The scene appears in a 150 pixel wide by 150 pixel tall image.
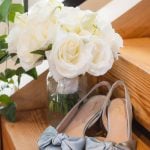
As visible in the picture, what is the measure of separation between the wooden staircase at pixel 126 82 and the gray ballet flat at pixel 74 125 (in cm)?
7

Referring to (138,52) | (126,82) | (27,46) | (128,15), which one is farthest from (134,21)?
(27,46)

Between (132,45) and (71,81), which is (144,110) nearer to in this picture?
(71,81)

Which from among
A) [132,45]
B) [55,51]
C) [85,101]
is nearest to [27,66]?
[55,51]

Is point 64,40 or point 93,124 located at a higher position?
point 64,40

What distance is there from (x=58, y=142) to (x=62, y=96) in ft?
0.44

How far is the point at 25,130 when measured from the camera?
0.80 metres

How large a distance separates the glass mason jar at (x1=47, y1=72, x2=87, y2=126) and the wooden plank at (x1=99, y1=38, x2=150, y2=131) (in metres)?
0.09

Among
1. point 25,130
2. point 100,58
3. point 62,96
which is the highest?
point 100,58

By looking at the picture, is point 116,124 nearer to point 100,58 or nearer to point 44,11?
point 100,58

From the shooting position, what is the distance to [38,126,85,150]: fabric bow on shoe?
0.61 m

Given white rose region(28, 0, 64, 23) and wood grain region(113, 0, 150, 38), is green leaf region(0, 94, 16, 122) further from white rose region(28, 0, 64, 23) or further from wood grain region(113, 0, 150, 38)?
wood grain region(113, 0, 150, 38)

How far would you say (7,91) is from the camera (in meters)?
0.91

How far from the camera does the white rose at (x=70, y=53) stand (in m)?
0.61

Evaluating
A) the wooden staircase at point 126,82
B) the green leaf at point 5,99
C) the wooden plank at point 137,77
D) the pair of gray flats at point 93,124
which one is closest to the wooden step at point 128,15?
the wooden staircase at point 126,82
